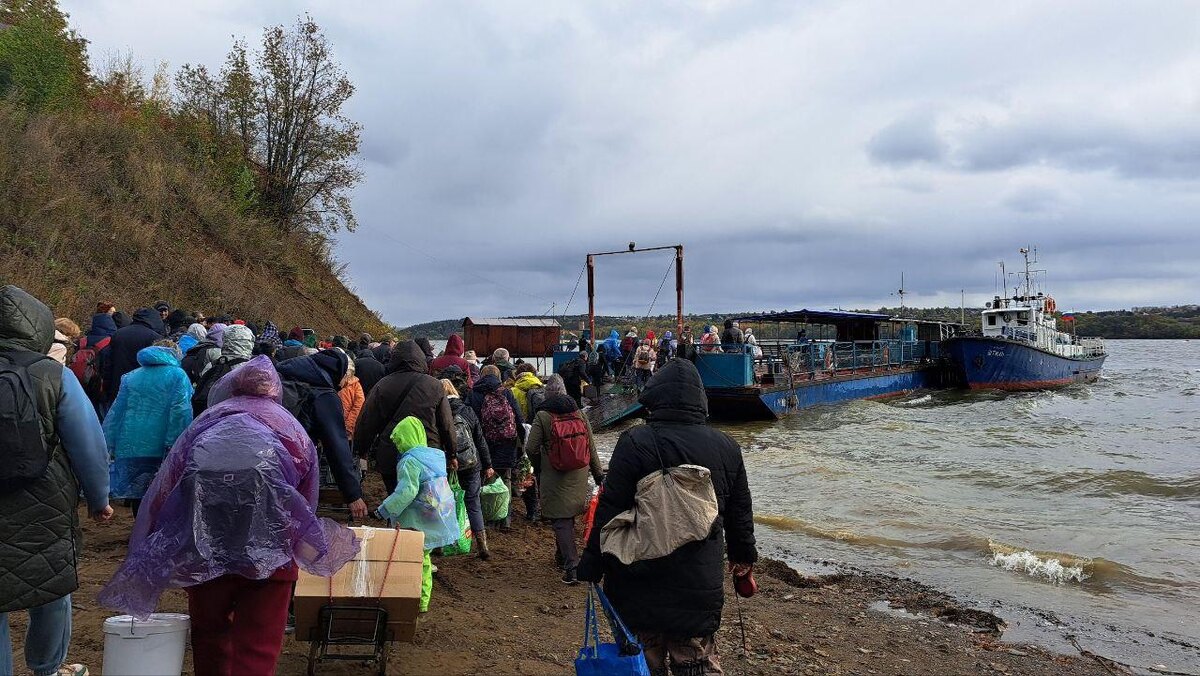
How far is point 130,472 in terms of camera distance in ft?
17.0

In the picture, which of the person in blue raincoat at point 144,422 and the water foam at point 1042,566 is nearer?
the person in blue raincoat at point 144,422

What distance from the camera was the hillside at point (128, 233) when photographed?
48.3 ft

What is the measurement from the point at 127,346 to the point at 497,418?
3625 millimetres

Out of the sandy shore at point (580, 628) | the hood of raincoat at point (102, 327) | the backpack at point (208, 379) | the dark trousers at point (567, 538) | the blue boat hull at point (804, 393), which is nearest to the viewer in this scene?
the sandy shore at point (580, 628)

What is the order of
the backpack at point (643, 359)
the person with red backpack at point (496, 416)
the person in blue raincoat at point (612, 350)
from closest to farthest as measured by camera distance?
the person with red backpack at point (496, 416) < the backpack at point (643, 359) < the person in blue raincoat at point (612, 350)

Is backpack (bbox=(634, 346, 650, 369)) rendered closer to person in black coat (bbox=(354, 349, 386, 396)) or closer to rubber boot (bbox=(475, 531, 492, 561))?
person in black coat (bbox=(354, 349, 386, 396))

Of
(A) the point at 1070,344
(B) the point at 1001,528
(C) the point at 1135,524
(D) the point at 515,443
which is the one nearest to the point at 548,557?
(D) the point at 515,443

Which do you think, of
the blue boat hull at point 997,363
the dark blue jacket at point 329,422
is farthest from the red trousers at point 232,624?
the blue boat hull at point 997,363

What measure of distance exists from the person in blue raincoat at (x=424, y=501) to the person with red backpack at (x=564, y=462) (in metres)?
1.32

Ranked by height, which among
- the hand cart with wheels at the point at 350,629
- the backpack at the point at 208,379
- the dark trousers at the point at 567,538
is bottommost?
the dark trousers at the point at 567,538

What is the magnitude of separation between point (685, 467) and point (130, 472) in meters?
4.11

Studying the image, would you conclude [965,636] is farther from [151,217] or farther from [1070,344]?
[1070,344]

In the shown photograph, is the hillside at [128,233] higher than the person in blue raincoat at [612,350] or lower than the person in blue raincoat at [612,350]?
higher

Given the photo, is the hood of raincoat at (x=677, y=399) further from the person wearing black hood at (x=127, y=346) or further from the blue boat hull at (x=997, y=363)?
the blue boat hull at (x=997, y=363)
